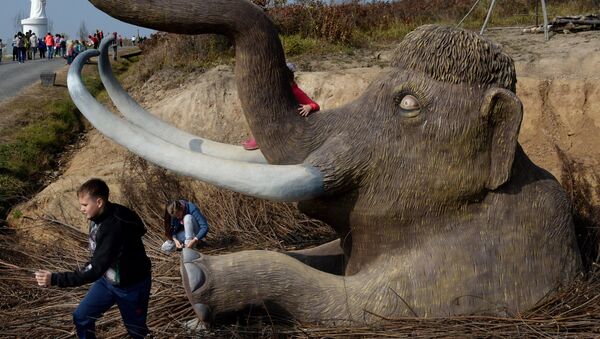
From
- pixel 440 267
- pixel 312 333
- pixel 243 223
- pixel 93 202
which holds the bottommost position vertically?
pixel 243 223

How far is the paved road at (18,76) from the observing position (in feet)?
48.1

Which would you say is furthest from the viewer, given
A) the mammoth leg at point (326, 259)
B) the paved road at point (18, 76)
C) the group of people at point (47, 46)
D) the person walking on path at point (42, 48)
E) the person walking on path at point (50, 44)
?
the person walking on path at point (42, 48)

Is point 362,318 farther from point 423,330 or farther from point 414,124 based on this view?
point 414,124

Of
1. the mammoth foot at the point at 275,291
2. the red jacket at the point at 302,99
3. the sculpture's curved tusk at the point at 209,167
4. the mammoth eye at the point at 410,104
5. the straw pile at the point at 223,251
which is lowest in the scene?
the straw pile at the point at 223,251

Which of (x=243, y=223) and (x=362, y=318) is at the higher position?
(x=362, y=318)

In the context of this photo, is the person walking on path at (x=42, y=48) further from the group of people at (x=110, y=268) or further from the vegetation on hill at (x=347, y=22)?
the group of people at (x=110, y=268)

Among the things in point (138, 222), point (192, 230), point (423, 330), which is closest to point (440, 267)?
point (423, 330)

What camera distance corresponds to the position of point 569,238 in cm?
300

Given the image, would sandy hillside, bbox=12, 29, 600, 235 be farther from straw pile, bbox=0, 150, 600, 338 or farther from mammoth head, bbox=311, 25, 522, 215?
mammoth head, bbox=311, 25, 522, 215

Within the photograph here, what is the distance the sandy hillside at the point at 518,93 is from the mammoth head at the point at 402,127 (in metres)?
3.28

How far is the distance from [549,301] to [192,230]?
7.91ft

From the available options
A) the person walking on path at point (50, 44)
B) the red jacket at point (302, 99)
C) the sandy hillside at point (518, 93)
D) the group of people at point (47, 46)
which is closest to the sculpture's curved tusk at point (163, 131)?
the red jacket at point (302, 99)

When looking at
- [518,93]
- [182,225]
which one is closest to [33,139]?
[182,225]

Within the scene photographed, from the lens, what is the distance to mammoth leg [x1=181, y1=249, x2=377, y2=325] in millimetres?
2730
